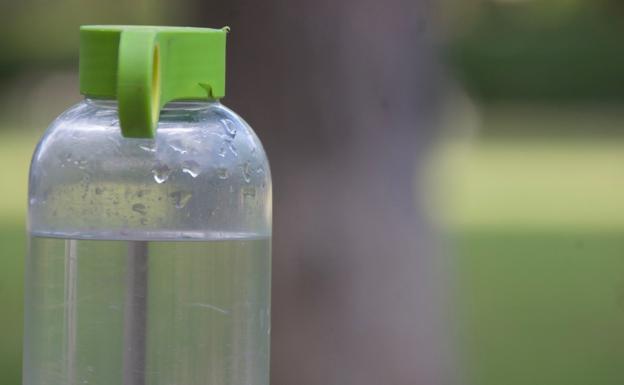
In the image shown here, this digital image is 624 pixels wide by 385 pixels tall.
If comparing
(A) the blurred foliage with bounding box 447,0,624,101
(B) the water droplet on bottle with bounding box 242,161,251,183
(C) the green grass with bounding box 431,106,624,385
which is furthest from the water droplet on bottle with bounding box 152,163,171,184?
(A) the blurred foliage with bounding box 447,0,624,101

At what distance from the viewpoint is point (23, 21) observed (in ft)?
77.8

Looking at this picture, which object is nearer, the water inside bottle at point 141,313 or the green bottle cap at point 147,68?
the green bottle cap at point 147,68

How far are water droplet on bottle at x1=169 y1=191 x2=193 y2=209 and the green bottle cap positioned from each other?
0.18m

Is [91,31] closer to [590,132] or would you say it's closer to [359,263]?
[359,263]

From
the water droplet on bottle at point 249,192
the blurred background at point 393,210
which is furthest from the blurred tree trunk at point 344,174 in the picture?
the water droplet on bottle at point 249,192

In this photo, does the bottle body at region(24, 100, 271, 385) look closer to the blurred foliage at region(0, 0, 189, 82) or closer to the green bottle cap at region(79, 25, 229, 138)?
the green bottle cap at region(79, 25, 229, 138)

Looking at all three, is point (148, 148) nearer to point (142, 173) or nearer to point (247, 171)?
point (142, 173)

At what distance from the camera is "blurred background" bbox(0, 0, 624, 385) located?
2.65m

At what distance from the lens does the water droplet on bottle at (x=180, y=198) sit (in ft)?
4.78

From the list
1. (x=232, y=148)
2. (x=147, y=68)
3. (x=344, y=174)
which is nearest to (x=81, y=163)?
(x=232, y=148)

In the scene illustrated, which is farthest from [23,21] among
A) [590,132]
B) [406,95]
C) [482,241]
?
[406,95]

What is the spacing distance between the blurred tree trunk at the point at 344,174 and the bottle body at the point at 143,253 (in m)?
1.14

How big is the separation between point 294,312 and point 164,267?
4.57 ft

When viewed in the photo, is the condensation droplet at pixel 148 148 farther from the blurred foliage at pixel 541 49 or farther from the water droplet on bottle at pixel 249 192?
the blurred foliage at pixel 541 49
